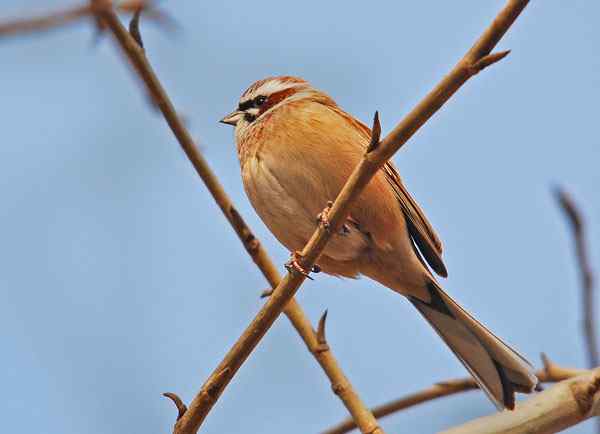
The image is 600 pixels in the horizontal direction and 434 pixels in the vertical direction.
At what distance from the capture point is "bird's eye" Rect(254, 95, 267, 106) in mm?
4883

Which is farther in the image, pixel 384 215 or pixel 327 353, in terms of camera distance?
pixel 384 215

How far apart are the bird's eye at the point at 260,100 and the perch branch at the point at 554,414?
2567 millimetres

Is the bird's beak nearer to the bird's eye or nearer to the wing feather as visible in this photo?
the bird's eye

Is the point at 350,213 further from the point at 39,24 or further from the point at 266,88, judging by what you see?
the point at 39,24

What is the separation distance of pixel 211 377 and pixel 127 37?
1.26 metres

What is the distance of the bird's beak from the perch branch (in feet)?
8.28

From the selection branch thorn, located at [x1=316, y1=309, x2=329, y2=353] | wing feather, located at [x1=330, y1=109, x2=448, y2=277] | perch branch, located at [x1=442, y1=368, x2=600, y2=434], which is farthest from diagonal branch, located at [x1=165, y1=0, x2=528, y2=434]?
wing feather, located at [x1=330, y1=109, x2=448, y2=277]

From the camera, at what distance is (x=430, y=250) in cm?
424

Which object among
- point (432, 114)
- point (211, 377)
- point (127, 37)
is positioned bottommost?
point (211, 377)

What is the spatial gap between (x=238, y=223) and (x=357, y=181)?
1.08 meters

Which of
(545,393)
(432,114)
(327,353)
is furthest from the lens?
(327,353)

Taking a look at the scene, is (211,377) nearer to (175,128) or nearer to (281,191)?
(175,128)

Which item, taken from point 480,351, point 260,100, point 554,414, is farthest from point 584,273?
point 260,100

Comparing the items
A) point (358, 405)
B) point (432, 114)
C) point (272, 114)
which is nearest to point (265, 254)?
point (358, 405)
